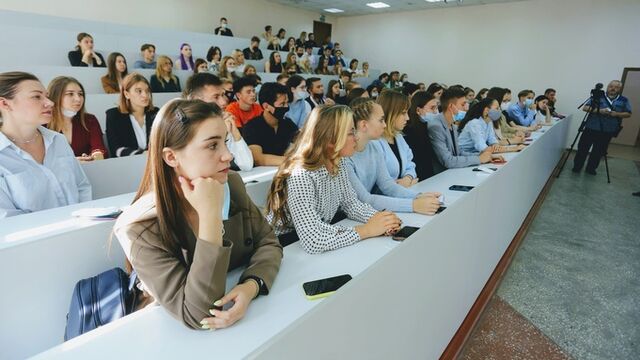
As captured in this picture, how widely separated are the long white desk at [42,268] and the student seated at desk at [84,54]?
4.53m

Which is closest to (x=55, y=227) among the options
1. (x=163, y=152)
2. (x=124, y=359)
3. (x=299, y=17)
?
(x=163, y=152)

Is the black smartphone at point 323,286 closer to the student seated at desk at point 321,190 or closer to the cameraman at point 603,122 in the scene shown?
the student seated at desk at point 321,190

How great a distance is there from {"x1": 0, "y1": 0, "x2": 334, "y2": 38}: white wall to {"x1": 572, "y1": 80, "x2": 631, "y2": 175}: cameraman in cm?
830

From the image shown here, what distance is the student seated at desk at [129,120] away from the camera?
8.40 ft

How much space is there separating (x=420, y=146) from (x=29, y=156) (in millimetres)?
2338

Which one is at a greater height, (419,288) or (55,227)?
(55,227)

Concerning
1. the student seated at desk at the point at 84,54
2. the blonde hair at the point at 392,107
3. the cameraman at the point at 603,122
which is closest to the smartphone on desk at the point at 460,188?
the blonde hair at the point at 392,107

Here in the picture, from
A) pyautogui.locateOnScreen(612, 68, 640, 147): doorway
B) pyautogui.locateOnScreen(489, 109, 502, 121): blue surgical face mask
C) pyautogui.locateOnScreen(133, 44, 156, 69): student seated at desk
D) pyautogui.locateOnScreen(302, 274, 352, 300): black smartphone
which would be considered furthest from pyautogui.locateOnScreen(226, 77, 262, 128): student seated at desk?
pyautogui.locateOnScreen(612, 68, 640, 147): doorway

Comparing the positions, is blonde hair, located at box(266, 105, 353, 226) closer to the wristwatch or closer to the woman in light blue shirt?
the wristwatch

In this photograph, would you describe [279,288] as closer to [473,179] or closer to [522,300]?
[473,179]

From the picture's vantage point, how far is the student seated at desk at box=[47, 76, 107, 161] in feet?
7.55

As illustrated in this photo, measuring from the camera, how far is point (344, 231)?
122cm

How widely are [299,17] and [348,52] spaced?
2.06 meters

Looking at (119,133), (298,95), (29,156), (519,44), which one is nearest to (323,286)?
(29,156)
